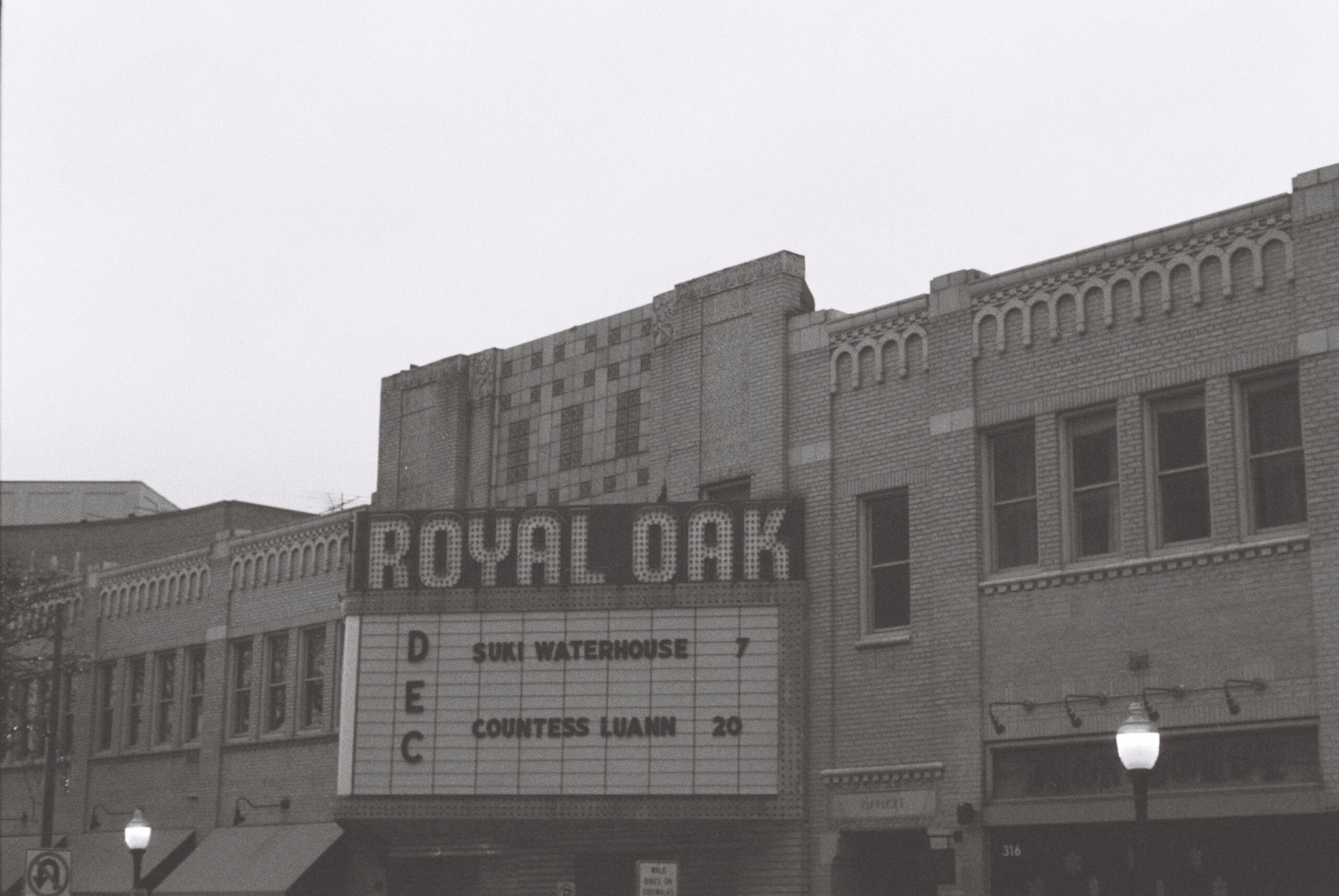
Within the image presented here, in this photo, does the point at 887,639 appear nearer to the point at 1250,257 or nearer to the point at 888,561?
the point at 888,561

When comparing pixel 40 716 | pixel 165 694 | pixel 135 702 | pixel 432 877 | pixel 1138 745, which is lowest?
pixel 432 877

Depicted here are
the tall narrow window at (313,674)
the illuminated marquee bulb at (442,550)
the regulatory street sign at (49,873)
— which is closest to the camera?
the regulatory street sign at (49,873)

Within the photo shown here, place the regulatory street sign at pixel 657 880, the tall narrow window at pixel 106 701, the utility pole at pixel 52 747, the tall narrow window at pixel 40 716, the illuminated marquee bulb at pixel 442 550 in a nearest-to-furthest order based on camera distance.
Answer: the regulatory street sign at pixel 657 880 → the illuminated marquee bulb at pixel 442 550 → the utility pole at pixel 52 747 → the tall narrow window at pixel 106 701 → the tall narrow window at pixel 40 716

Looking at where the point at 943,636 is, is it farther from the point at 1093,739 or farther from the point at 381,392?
the point at 381,392

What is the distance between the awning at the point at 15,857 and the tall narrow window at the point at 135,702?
2599 mm

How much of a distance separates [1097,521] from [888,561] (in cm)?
347

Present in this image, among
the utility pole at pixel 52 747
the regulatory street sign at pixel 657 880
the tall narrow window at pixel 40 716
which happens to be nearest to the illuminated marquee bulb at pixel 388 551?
the regulatory street sign at pixel 657 880

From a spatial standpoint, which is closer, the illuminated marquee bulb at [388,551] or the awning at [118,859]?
the illuminated marquee bulb at [388,551]

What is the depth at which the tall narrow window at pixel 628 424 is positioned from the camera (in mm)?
28672

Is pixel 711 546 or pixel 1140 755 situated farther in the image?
pixel 711 546

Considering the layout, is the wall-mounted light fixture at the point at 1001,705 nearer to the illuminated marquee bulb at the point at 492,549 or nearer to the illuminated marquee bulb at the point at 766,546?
the illuminated marquee bulb at the point at 766,546

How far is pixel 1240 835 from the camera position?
802 inches

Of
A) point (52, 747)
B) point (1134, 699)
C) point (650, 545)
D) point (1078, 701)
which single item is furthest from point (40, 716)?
point (1134, 699)

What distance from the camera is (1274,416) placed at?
20.8 m
